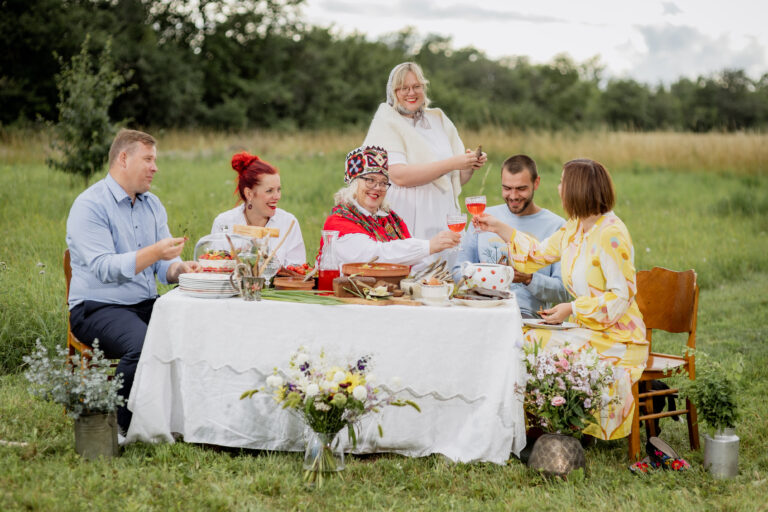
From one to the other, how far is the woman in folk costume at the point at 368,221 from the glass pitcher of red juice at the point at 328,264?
17 centimetres

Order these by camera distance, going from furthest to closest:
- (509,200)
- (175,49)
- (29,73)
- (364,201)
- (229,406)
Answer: (175,49)
(29,73)
(509,200)
(364,201)
(229,406)

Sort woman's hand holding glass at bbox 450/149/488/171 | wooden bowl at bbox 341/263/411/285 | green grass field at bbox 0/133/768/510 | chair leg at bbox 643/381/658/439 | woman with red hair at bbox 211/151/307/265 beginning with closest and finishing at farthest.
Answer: green grass field at bbox 0/133/768/510
wooden bowl at bbox 341/263/411/285
chair leg at bbox 643/381/658/439
woman's hand holding glass at bbox 450/149/488/171
woman with red hair at bbox 211/151/307/265

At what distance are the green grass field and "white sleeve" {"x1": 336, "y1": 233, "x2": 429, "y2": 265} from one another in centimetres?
102

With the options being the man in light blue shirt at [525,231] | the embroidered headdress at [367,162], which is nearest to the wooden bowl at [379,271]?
the embroidered headdress at [367,162]

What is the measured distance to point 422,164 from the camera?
4.93 m

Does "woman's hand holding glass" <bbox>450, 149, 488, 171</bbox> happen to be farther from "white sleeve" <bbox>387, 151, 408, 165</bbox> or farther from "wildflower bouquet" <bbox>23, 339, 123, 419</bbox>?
"wildflower bouquet" <bbox>23, 339, 123, 419</bbox>

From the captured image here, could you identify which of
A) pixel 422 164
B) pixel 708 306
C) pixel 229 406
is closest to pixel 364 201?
pixel 422 164

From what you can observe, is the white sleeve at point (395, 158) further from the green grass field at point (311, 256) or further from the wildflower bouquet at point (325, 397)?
the wildflower bouquet at point (325, 397)

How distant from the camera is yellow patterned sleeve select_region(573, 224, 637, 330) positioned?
377 cm

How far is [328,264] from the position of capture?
3902 mm

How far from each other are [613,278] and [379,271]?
44.5 inches

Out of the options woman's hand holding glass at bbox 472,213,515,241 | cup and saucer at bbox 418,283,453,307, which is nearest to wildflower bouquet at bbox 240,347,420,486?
cup and saucer at bbox 418,283,453,307

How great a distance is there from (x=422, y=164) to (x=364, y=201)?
80 cm

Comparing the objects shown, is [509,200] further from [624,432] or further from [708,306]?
[708,306]
